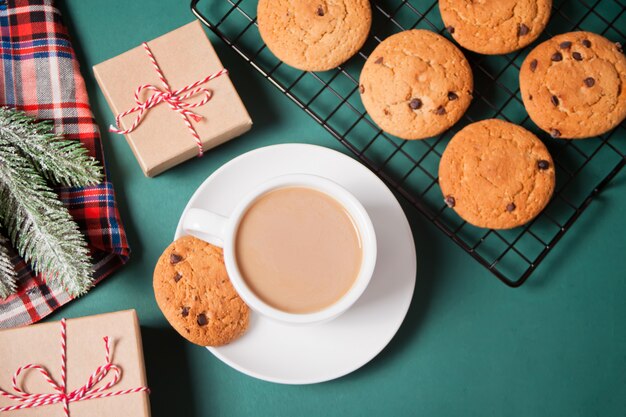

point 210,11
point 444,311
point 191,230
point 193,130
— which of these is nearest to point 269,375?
point 191,230

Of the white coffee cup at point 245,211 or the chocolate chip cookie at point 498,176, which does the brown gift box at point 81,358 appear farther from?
the chocolate chip cookie at point 498,176

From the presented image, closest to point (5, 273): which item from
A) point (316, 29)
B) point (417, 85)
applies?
point (316, 29)

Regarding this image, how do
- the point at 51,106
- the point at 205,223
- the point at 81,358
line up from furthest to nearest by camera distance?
the point at 51,106, the point at 81,358, the point at 205,223

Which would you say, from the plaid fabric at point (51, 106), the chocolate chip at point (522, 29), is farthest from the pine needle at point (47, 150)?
the chocolate chip at point (522, 29)

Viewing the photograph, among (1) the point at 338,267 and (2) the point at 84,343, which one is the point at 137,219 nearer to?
(2) the point at 84,343

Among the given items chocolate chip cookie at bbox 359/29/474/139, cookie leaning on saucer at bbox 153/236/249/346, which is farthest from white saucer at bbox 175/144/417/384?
chocolate chip cookie at bbox 359/29/474/139

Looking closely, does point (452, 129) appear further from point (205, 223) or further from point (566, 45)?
point (205, 223)
